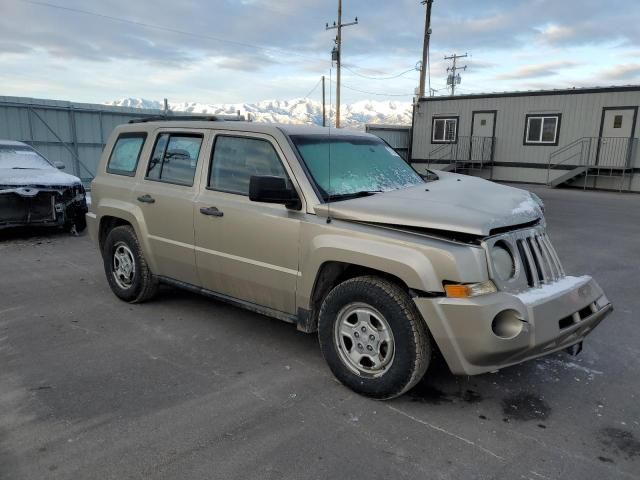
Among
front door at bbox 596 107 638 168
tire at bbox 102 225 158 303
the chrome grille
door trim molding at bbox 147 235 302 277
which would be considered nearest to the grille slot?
the chrome grille

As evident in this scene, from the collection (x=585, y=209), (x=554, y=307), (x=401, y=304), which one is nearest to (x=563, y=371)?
(x=554, y=307)

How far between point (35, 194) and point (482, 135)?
2172cm

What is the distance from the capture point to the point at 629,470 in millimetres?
2645

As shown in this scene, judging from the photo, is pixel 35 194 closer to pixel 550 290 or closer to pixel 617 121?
pixel 550 290

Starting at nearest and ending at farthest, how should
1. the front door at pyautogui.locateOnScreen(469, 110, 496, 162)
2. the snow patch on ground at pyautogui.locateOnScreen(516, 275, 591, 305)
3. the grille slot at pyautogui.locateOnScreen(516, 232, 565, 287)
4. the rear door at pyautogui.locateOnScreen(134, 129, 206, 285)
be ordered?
the snow patch on ground at pyautogui.locateOnScreen(516, 275, 591, 305) → the grille slot at pyautogui.locateOnScreen(516, 232, 565, 287) → the rear door at pyautogui.locateOnScreen(134, 129, 206, 285) → the front door at pyautogui.locateOnScreen(469, 110, 496, 162)

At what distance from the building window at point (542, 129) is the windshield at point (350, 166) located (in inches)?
833

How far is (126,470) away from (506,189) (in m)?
3.36

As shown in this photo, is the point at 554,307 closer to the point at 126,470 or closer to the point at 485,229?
the point at 485,229

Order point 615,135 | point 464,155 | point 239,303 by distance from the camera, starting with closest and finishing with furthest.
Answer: point 239,303 → point 615,135 → point 464,155

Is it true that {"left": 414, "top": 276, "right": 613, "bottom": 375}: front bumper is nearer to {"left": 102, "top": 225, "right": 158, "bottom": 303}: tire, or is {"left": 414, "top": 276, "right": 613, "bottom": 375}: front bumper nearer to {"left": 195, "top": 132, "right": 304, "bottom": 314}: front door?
{"left": 195, "top": 132, "right": 304, "bottom": 314}: front door

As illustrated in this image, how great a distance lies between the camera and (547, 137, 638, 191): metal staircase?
822 inches

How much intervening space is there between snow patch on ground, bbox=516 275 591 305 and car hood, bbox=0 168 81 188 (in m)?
8.19

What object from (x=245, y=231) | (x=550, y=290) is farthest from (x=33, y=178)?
(x=550, y=290)

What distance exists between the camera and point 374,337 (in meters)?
3.33
